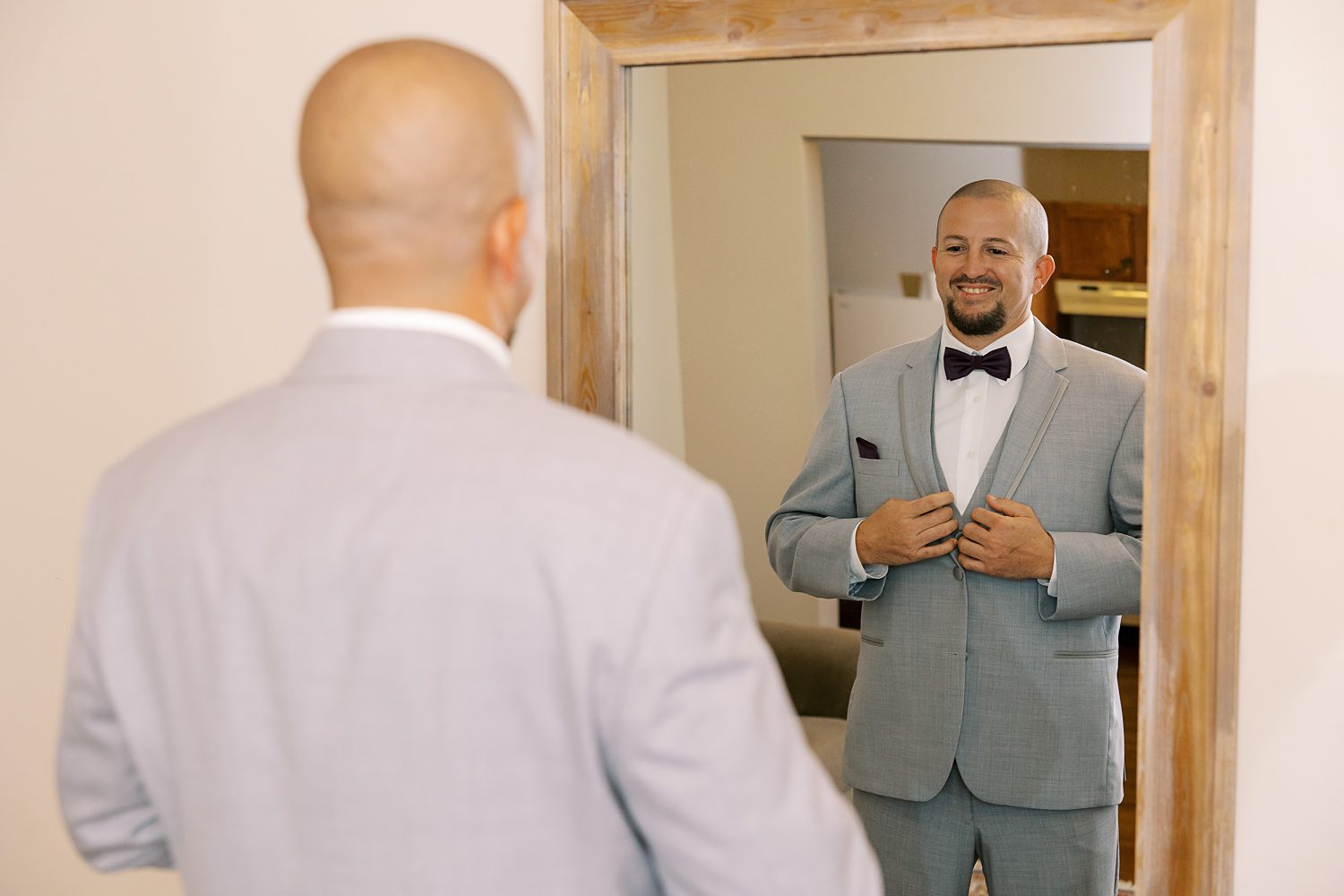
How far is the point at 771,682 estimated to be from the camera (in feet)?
3.02

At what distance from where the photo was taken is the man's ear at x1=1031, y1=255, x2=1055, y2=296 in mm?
1556

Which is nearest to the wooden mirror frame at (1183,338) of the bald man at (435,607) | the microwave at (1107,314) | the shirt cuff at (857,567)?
the microwave at (1107,314)

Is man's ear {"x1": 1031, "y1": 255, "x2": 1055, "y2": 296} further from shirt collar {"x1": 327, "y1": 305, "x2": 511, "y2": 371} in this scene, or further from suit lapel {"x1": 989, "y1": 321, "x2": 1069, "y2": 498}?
shirt collar {"x1": 327, "y1": 305, "x2": 511, "y2": 371}

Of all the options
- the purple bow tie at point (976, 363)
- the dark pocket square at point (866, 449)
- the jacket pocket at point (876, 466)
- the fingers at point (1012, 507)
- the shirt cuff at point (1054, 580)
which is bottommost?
the shirt cuff at point (1054, 580)

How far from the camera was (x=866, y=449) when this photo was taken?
65.2 inches

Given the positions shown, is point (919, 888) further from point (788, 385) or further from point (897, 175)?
point (897, 175)

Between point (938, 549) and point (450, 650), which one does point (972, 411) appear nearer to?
point (938, 549)

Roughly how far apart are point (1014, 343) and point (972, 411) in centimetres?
11

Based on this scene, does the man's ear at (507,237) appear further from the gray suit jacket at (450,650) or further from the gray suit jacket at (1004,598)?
the gray suit jacket at (1004,598)

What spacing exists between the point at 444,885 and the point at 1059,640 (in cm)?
97

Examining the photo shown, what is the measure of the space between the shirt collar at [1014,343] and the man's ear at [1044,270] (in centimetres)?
4

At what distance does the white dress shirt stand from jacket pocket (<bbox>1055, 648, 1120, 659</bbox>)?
10cm

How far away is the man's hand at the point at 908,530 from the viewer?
160cm

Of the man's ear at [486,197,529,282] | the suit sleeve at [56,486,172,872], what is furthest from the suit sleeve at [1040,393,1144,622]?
the suit sleeve at [56,486,172,872]
